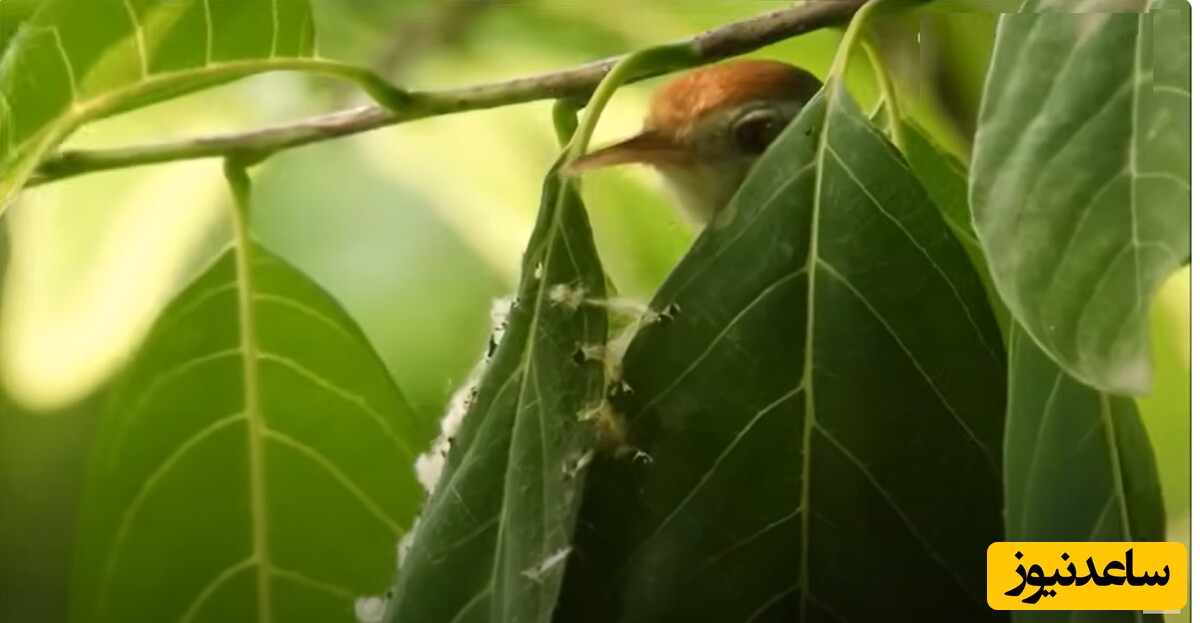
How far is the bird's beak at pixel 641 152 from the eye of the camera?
1.35 ft

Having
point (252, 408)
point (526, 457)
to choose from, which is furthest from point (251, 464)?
point (526, 457)

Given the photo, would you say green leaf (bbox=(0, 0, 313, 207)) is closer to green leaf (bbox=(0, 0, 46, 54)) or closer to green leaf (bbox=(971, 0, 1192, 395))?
green leaf (bbox=(0, 0, 46, 54))

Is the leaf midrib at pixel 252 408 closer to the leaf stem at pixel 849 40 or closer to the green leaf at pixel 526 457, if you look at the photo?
the green leaf at pixel 526 457

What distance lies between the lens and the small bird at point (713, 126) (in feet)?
1.39

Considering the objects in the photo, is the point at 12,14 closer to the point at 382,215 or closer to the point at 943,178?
the point at 382,215

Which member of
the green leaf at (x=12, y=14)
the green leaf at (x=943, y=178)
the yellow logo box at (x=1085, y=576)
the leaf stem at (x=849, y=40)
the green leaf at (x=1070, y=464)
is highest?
the green leaf at (x=12, y=14)

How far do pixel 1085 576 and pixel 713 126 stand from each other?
20 cm

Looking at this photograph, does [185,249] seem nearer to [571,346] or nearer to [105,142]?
[105,142]

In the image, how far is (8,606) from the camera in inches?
18.2

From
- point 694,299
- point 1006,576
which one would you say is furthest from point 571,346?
point 1006,576

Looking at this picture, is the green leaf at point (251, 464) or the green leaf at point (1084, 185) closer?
the green leaf at point (1084, 185)

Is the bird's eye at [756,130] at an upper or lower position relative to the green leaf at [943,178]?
upper

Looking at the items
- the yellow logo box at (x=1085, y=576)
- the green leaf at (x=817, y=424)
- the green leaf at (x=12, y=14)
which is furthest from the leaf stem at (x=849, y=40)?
the green leaf at (x=12, y=14)

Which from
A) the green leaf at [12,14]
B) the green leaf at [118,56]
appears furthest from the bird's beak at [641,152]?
the green leaf at [12,14]
